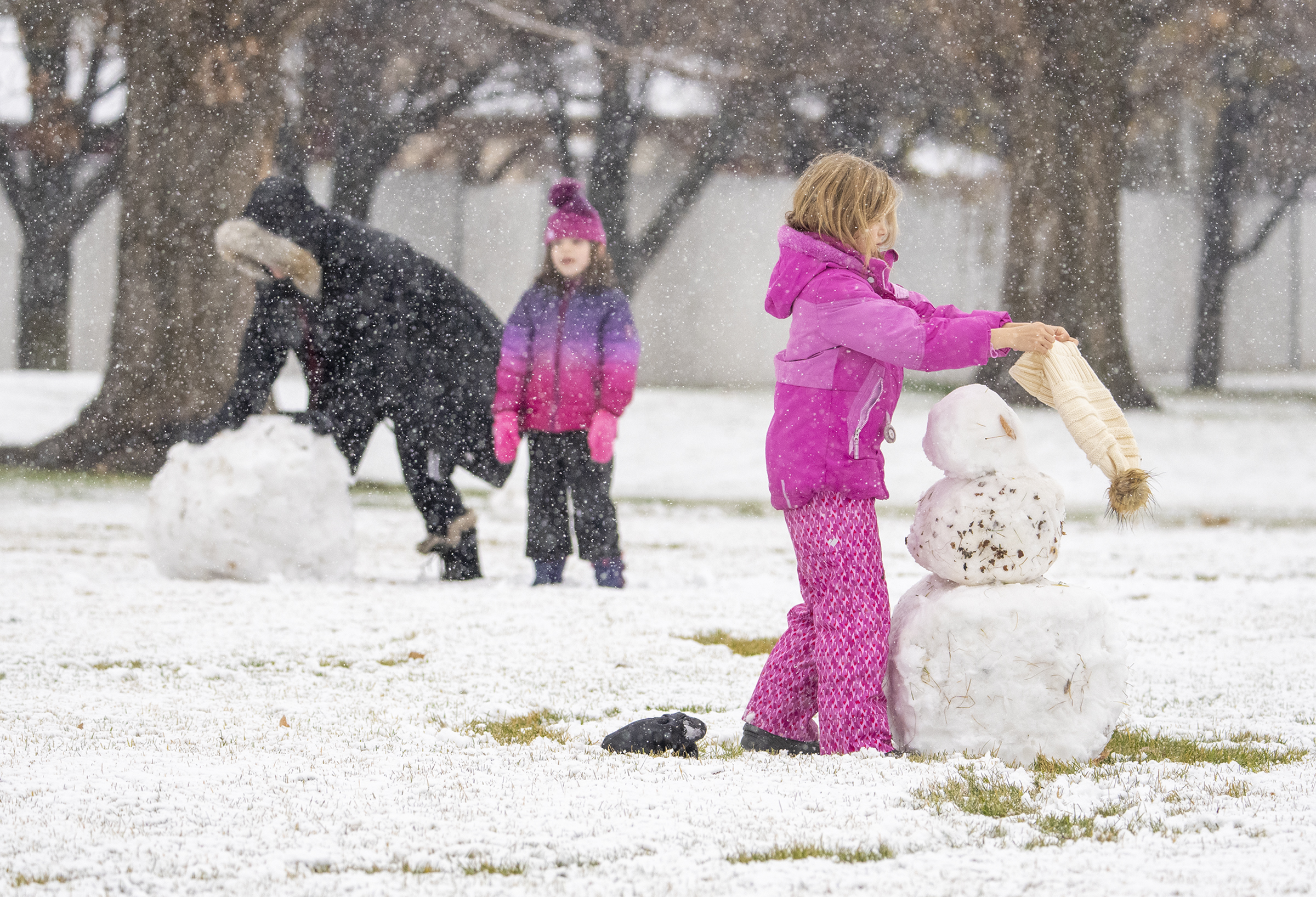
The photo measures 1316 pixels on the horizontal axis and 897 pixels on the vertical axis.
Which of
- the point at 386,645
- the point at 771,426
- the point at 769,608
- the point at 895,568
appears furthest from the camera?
the point at 895,568

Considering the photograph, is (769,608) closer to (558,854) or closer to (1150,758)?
(1150,758)

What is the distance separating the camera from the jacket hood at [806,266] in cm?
317

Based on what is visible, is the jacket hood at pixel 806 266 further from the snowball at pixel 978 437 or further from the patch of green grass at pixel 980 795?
the patch of green grass at pixel 980 795

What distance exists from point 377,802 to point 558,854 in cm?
49

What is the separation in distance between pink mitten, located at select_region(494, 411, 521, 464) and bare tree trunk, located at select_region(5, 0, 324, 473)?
17.4 feet

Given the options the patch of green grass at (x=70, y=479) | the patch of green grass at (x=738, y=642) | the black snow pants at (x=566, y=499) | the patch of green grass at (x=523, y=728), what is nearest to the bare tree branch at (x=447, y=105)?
the patch of green grass at (x=70, y=479)

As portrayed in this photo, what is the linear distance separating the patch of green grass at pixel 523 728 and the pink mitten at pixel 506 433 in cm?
237

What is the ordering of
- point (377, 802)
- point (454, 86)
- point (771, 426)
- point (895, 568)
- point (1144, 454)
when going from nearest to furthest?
point (377, 802), point (771, 426), point (895, 568), point (1144, 454), point (454, 86)

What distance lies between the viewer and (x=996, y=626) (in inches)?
120

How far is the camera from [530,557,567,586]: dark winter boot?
6203mm

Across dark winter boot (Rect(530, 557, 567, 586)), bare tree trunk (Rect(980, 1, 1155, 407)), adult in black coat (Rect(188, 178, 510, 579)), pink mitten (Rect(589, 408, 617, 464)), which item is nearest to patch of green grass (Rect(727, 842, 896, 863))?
pink mitten (Rect(589, 408, 617, 464))

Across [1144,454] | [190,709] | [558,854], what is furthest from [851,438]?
[1144,454]

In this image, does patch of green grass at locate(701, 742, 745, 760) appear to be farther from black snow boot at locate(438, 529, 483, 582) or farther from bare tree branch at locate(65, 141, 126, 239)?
bare tree branch at locate(65, 141, 126, 239)

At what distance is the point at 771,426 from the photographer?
10.8ft
